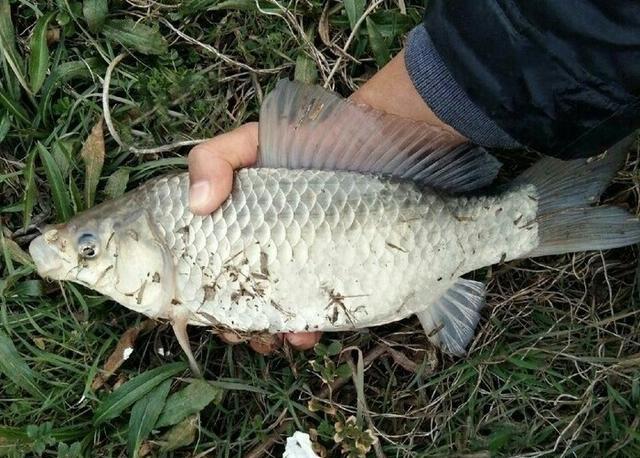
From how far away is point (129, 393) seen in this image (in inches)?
95.7

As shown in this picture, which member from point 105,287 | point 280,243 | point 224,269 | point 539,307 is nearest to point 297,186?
point 280,243

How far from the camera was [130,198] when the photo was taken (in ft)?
7.20

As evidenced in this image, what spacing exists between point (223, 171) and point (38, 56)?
90cm

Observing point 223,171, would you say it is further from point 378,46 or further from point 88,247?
point 378,46

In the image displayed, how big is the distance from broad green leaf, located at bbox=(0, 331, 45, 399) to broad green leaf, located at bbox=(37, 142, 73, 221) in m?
0.48

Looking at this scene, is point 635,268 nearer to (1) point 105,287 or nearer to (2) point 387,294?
(2) point 387,294

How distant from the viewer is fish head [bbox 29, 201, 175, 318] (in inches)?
83.9

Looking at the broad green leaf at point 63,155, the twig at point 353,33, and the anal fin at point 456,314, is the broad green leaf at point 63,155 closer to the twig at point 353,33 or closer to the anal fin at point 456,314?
the twig at point 353,33

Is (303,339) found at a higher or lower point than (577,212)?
lower

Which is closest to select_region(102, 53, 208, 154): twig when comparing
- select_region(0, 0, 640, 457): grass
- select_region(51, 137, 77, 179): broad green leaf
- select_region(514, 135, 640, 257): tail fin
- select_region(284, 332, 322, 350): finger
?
select_region(0, 0, 640, 457): grass

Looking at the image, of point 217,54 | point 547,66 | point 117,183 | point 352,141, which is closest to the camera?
point 547,66

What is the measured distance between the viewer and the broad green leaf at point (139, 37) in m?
2.61

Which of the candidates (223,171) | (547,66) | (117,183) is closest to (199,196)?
(223,171)

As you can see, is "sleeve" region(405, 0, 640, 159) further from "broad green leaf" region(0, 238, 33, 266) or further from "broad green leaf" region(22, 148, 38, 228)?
"broad green leaf" region(0, 238, 33, 266)
